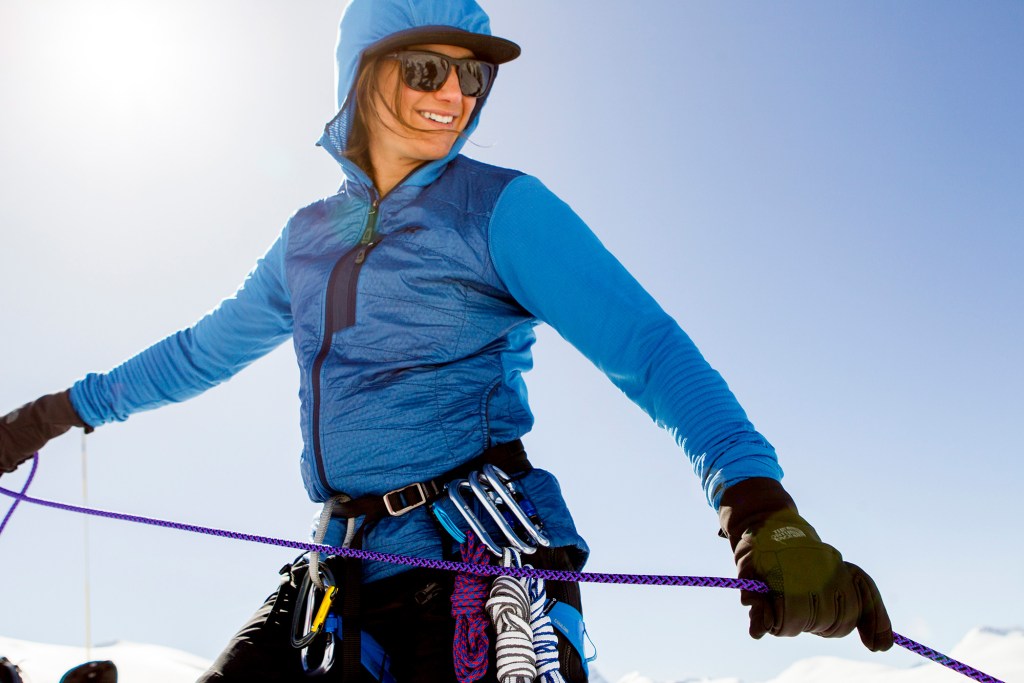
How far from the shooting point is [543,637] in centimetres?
198

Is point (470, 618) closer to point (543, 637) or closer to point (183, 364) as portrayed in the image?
point (543, 637)

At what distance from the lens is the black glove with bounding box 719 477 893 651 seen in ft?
4.55

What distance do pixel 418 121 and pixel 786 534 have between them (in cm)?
173

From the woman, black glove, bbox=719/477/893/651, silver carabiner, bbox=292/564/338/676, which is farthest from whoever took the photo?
silver carabiner, bbox=292/564/338/676

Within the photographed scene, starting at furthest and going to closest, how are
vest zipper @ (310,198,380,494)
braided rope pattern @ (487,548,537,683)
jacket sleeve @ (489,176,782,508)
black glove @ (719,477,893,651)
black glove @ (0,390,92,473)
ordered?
black glove @ (0,390,92,473) < vest zipper @ (310,198,380,494) < braided rope pattern @ (487,548,537,683) < jacket sleeve @ (489,176,782,508) < black glove @ (719,477,893,651)

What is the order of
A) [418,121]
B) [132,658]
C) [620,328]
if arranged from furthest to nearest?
[132,658], [418,121], [620,328]

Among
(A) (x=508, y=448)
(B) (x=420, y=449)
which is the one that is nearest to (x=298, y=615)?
(B) (x=420, y=449)

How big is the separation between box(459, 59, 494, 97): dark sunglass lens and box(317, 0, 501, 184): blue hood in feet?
0.37

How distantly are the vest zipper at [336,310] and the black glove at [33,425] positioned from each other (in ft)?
4.46

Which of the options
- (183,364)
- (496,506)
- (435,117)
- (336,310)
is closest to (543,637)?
(496,506)

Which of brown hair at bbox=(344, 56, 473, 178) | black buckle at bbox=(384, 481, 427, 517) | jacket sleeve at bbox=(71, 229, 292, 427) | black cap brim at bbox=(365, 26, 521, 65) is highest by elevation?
black cap brim at bbox=(365, 26, 521, 65)

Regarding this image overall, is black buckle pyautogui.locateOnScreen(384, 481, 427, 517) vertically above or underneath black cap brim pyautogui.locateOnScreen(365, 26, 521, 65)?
underneath

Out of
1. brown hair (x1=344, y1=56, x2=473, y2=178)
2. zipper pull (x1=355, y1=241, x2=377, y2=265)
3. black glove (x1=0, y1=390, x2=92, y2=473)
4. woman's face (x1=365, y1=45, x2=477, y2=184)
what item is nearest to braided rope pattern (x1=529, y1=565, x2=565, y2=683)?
zipper pull (x1=355, y1=241, x2=377, y2=265)

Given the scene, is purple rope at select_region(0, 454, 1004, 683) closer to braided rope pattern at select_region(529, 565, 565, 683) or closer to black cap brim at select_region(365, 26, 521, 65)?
braided rope pattern at select_region(529, 565, 565, 683)
